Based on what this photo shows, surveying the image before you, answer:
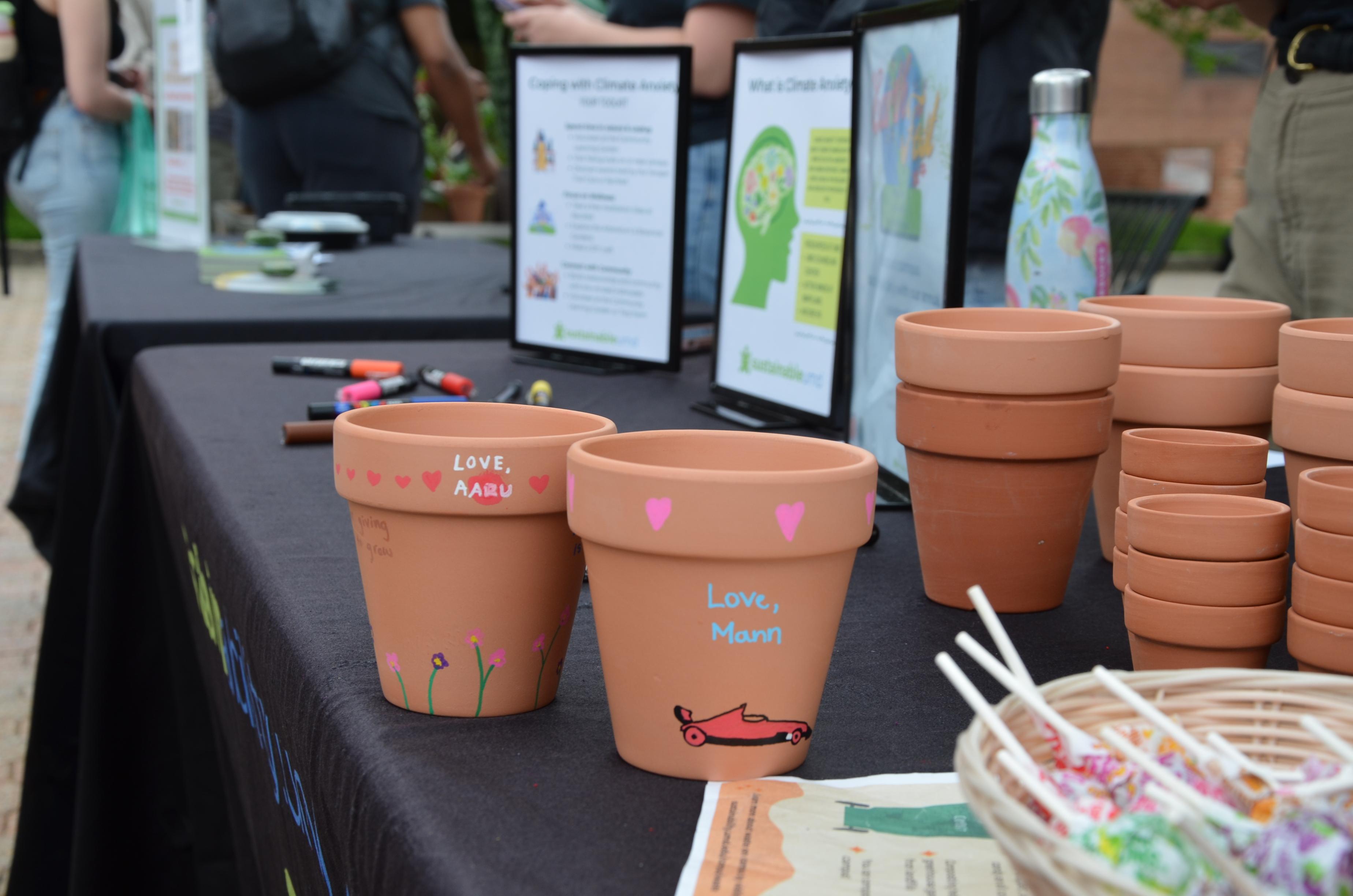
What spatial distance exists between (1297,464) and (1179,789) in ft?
1.13

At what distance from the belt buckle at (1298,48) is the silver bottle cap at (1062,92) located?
790mm

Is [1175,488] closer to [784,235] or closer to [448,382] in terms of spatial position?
[784,235]

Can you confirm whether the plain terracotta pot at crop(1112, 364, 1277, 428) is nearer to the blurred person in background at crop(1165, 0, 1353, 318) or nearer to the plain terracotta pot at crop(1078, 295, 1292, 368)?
the plain terracotta pot at crop(1078, 295, 1292, 368)

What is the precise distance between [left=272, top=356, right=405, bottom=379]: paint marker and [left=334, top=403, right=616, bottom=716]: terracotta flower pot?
94 centimetres

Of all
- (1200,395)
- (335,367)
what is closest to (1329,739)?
(1200,395)

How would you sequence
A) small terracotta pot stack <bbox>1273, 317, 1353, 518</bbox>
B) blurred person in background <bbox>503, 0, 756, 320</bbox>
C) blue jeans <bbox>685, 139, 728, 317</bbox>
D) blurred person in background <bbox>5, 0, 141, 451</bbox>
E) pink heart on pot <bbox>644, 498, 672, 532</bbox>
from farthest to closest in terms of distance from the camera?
blurred person in background <bbox>5, 0, 141, 451</bbox> → blue jeans <bbox>685, 139, 728, 317</bbox> → blurred person in background <bbox>503, 0, 756, 320</bbox> → small terracotta pot stack <bbox>1273, 317, 1353, 518</bbox> → pink heart on pot <bbox>644, 498, 672, 532</bbox>

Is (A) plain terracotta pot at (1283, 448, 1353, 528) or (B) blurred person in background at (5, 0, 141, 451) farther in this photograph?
(B) blurred person in background at (5, 0, 141, 451)

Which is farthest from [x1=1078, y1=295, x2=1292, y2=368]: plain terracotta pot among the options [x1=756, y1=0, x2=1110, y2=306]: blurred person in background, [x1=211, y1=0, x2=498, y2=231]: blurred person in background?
[x1=211, y1=0, x2=498, y2=231]: blurred person in background

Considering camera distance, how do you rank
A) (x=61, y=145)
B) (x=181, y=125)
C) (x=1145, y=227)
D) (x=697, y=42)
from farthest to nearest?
(x=1145, y=227) < (x=61, y=145) < (x=181, y=125) < (x=697, y=42)

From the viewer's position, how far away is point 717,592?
0.50 m

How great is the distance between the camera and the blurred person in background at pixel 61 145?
3170 mm

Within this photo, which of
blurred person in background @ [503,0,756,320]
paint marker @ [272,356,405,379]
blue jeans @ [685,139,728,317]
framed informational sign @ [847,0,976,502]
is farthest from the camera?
blue jeans @ [685,139,728,317]

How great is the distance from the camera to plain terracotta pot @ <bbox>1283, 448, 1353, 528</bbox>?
2.04 feet

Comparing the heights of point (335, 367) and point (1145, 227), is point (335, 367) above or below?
below
